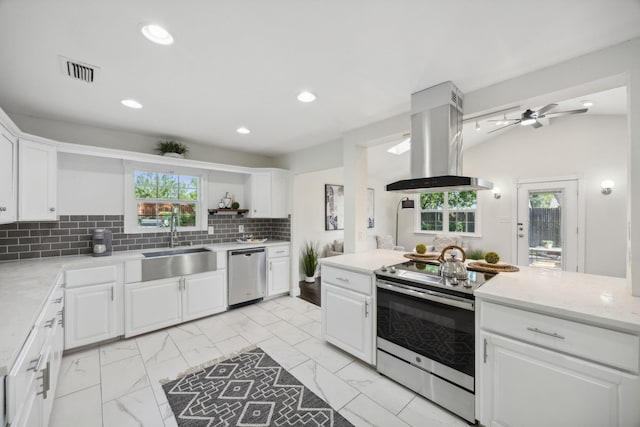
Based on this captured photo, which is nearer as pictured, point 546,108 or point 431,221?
point 546,108

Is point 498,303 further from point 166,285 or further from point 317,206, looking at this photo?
point 317,206

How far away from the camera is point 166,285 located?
298 centimetres

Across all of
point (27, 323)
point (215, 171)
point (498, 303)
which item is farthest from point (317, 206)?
point (27, 323)

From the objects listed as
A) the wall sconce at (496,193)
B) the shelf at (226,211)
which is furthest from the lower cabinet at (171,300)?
the wall sconce at (496,193)

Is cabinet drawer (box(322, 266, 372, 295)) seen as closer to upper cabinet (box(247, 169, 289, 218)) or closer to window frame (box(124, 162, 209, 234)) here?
upper cabinet (box(247, 169, 289, 218))

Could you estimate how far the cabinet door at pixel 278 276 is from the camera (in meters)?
3.97

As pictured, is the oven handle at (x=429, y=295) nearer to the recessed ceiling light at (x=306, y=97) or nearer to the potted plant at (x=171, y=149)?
the recessed ceiling light at (x=306, y=97)

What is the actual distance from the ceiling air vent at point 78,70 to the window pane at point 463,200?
6231 mm

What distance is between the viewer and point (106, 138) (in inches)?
120

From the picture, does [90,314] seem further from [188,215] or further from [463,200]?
[463,200]

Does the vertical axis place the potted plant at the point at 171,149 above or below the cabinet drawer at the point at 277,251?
above

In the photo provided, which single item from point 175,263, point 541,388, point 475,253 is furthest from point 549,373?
point 475,253

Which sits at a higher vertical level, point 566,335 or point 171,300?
point 566,335

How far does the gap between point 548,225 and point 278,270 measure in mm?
5172
